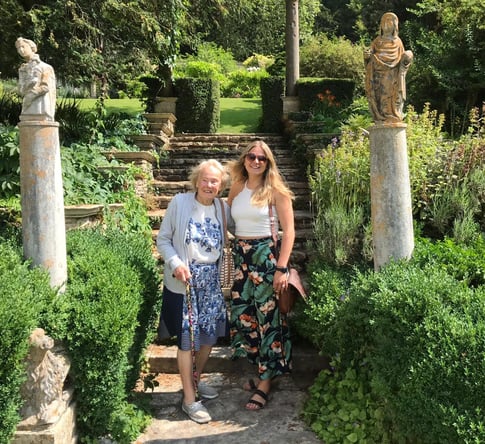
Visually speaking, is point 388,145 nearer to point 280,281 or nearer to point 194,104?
point 280,281

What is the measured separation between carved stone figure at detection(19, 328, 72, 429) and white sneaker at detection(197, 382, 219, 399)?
1315 millimetres

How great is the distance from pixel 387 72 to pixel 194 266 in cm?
185

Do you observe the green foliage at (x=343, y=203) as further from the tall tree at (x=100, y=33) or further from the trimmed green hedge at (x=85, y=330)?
the tall tree at (x=100, y=33)

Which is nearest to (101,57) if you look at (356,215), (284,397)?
(356,215)

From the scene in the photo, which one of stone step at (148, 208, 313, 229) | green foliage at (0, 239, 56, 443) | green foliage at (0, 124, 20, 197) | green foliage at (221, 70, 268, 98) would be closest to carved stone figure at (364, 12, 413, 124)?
green foliage at (0, 239, 56, 443)

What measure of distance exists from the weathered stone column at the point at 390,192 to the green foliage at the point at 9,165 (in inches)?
157

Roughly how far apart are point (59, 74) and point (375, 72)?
19.6 ft

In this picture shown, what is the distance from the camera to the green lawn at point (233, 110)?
11844 millimetres

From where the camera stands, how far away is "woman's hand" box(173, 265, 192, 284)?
328 cm

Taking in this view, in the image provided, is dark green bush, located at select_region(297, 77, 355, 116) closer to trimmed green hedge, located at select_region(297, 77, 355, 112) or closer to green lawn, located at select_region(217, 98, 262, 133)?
trimmed green hedge, located at select_region(297, 77, 355, 112)

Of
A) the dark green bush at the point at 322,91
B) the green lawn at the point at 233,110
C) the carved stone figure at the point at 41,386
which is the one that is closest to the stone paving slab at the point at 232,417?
the carved stone figure at the point at 41,386

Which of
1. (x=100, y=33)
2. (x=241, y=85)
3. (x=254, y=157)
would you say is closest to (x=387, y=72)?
(x=254, y=157)

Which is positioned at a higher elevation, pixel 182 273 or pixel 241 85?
pixel 241 85

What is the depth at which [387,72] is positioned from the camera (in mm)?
3422
